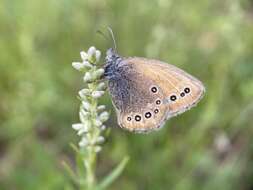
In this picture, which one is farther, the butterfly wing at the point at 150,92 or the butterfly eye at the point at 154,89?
the butterfly eye at the point at 154,89

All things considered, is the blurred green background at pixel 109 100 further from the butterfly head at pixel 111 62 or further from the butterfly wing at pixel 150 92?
the butterfly head at pixel 111 62

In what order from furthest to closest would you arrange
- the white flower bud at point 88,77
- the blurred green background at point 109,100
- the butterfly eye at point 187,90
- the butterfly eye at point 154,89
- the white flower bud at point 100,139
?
the blurred green background at point 109,100
the butterfly eye at point 154,89
the butterfly eye at point 187,90
the white flower bud at point 100,139
the white flower bud at point 88,77

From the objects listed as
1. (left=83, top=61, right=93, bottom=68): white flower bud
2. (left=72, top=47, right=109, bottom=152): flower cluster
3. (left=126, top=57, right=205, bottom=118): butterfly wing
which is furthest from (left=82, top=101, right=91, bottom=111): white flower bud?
(left=126, top=57, right=205, bottom=118): butterfly wing

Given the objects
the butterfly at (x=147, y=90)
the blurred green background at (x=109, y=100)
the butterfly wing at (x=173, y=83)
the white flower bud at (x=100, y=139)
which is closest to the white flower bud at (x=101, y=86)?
the butterfly at (x=147, y=90)

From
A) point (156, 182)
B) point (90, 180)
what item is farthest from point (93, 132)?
point (156, 182)

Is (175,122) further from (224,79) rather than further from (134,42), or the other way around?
(134,42)

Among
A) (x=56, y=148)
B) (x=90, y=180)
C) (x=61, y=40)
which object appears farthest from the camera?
(x=61, y=40)
